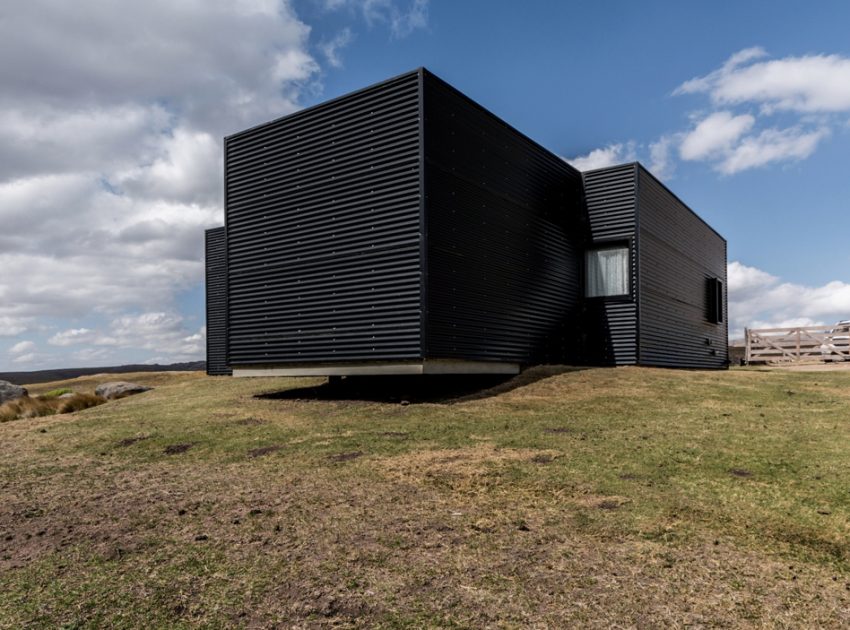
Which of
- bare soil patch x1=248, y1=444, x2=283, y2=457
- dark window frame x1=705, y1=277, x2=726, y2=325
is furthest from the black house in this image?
dark window frame x1=705, y1=277, x2=726, y2=325

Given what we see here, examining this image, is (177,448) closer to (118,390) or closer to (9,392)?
(118,390)

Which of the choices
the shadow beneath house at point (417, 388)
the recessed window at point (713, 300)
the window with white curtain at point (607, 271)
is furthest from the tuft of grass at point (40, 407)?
the recessed window at point (713, 300)

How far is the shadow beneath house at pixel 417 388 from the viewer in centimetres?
1498

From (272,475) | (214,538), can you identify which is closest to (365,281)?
(272,475)

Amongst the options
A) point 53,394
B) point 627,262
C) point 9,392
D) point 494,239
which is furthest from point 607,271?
point 9,392

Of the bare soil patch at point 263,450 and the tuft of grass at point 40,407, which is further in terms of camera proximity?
the tuft of grass at point 40,407

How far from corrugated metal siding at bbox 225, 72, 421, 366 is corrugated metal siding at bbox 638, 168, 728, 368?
29.2 feet

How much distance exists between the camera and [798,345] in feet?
106

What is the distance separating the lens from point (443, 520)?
21.3 ft

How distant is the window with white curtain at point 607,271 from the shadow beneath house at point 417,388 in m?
4.11

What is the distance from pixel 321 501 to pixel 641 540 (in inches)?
135

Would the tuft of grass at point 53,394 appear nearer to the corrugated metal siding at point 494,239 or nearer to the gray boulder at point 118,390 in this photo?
the gray boulder at point 118,390

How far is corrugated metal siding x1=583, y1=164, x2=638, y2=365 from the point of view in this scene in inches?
779

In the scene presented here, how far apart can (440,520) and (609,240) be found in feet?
51.5
